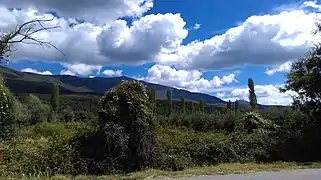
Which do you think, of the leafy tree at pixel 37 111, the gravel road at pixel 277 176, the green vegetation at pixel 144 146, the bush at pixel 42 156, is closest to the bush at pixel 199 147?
the green vegetation at pixel 144 146

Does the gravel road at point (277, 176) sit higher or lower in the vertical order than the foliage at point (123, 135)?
lower

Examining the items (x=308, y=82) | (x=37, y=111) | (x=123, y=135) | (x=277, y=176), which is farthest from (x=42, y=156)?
(x=37, y=111)

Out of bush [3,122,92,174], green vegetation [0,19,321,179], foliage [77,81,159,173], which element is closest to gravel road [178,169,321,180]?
green vegetation [0,19,321,179]

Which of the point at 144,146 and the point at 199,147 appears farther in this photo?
the point at 199,147

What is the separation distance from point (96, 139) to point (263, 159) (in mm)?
8841

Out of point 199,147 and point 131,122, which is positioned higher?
point 131,122

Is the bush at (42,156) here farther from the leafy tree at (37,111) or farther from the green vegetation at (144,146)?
the leafy tree at (37,111)

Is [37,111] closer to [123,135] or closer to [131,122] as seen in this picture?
[131,122]

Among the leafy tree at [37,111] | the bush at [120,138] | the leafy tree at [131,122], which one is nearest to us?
the bush at [120,138]

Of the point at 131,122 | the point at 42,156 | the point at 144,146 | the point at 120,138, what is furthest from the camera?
the point at 131,122

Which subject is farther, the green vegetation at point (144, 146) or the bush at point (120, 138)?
the bush at point (120, 138)

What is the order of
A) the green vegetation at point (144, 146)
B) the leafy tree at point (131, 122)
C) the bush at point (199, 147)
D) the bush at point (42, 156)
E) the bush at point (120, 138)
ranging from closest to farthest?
the bush at point (42, 156), the green vegetation at point (144, 146), the bush at point (120, 138), the leafy tree at point (131, 122), the bush at point (199, 147)

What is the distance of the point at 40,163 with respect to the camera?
69.9 ft

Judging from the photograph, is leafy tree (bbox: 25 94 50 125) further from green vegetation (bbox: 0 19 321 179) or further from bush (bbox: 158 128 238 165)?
bush (bbox: 158 128 238 165)
